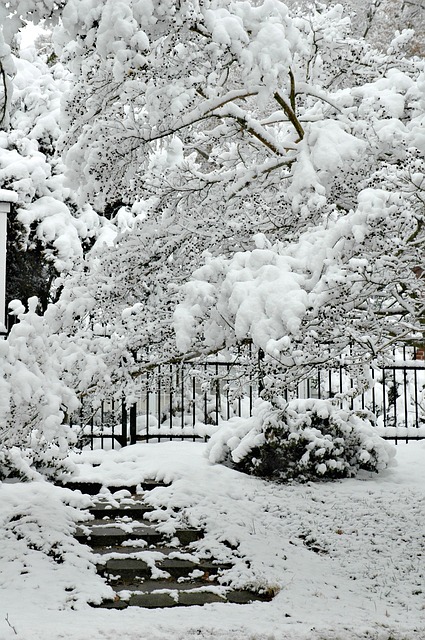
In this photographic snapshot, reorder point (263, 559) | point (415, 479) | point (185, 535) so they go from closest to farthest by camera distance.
Answer: point (263, 559) → point (185, 535) → point (415, 479)

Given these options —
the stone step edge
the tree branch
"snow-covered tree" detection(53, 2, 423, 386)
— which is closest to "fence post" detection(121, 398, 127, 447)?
"snow-covered tree" detection(53, 2, 423, 386)

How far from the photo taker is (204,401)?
9719mm

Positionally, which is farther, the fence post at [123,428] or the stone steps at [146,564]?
the fence post at [123,428]

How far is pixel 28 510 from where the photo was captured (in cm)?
562

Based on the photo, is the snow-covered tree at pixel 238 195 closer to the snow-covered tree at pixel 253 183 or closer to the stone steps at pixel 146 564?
the snow-covered tree at pixel 253 183

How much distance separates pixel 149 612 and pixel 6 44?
10.9 ft

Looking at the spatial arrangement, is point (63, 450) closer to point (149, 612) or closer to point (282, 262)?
point (149, 612)

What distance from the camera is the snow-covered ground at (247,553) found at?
4.00 metres

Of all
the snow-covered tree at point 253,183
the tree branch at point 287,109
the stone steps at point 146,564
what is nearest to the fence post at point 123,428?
the stone steps at point 146,564

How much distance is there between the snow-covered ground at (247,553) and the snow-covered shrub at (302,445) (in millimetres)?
184

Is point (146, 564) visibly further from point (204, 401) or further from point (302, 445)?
point (204, 401)

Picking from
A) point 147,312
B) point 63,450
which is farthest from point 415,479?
point 63,450

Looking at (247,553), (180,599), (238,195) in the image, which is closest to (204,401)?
(247,553)

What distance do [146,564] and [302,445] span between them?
2617 mm
